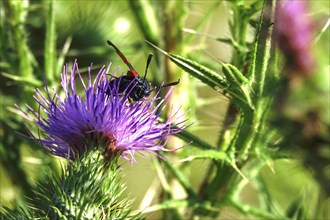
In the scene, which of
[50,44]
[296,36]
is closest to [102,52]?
[50,44]

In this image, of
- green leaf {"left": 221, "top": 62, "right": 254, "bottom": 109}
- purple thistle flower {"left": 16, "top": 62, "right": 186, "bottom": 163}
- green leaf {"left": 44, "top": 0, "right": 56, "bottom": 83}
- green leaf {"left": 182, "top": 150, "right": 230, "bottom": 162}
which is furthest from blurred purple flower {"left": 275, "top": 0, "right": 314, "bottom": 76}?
green leaf {"left": 44, "top": 0, "right": 56, "bottom": 83}

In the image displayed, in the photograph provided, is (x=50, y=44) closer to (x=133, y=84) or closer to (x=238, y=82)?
(x=133, y=84)

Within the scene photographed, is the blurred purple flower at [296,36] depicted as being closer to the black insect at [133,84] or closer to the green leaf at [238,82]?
the green leaf at [238,82]

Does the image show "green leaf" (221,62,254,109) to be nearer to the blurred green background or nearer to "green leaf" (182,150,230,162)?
"green leaf" (182,150,230,162)

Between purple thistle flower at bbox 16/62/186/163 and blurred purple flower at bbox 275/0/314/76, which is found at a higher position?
blurred purple flower at bbox 275/0/314/76

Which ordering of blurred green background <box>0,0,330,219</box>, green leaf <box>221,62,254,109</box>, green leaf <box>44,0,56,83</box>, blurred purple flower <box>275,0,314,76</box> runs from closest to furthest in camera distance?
blurred purple flower <box>275,0,314,76</box>
green leaf <box>221,62,254,109</box>
green leaf <box>44,0,56,83</box>
blurred green background <box>0,0,330,219</box>

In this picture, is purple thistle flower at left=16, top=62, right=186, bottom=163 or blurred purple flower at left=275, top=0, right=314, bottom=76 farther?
purple thistle flower at left=16, top=62, right=186, bottom=163

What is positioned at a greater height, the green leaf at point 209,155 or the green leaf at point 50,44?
the green leaf at point 50,44

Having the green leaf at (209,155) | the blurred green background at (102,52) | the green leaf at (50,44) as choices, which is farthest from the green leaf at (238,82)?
the green leaf at (50,44)
